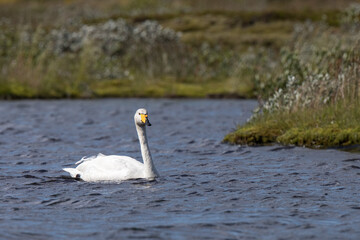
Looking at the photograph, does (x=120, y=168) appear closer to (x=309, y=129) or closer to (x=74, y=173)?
(x=74, y=173)

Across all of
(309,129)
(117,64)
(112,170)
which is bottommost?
(309,129)

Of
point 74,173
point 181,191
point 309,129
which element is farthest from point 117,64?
point 181,191

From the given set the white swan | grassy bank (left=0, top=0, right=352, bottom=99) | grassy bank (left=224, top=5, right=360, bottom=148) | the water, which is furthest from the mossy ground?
grassy bank (left=0, top=0, right=352, bottom=99)

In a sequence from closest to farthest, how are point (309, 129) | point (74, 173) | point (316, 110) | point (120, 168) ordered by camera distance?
point (120, 168)
point (74, 173)
point (309, 129)
point (316, 110)

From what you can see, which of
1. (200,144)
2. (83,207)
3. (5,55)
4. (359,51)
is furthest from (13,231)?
(5,55)

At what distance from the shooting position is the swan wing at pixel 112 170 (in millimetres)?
13117

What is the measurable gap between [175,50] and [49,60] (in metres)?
7.01

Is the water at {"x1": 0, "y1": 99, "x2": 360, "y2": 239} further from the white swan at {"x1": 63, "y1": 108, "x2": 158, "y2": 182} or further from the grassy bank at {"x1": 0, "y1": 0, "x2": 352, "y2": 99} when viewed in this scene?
the grassy bank at {"x1": 0, "y1": 0, "x2": 352, "y2": 99}

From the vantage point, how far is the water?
9.63 meters

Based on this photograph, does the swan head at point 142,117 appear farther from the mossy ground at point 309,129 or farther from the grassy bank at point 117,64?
the grassy bank at point 117,64

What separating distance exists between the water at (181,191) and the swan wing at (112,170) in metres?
0.17

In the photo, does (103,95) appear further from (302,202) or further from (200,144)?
(302,202)

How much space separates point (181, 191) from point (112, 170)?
5.26 ft

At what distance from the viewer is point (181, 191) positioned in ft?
40.2
